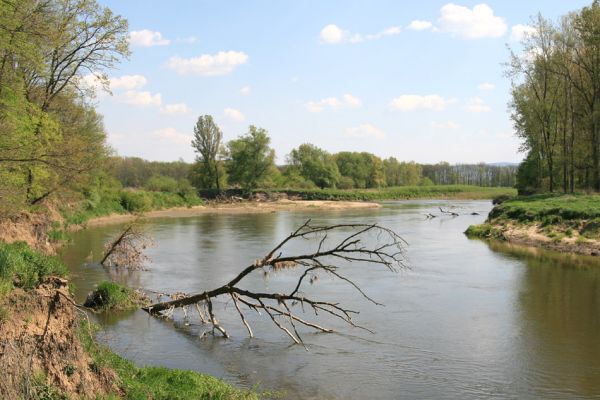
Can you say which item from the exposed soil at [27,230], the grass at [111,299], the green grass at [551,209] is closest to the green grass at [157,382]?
the grass at [111,299]

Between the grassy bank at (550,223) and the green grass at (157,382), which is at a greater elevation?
the grassy bank at (550,223)

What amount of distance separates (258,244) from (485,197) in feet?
252

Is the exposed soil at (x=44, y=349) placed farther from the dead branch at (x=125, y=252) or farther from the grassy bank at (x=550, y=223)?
the grassy bank at (x=550, y=223)

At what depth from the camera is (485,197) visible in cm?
10069

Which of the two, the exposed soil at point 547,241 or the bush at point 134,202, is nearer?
the exposed soil at point 547,241

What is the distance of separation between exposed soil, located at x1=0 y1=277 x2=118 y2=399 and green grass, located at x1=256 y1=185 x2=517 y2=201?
78.7m

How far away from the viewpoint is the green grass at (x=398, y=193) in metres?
88.7

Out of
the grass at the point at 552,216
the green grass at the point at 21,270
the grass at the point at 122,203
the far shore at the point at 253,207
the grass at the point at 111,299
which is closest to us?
the green grass at the point at 21,270

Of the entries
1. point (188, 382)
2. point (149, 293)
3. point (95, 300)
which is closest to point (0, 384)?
point (188, 382)

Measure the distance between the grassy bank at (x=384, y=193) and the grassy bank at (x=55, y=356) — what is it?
73.8 meters

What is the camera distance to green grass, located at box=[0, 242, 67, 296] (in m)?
8.73

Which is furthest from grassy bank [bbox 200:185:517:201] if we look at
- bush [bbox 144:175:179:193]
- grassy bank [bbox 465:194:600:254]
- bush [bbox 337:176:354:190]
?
grassy bank [bbox 465:194:600:254]

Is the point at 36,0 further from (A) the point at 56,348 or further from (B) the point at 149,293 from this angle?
(A) the point at 56,348

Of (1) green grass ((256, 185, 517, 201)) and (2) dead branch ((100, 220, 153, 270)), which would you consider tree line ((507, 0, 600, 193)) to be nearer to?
(2) dead branch ((100, 220, 153, 270))
